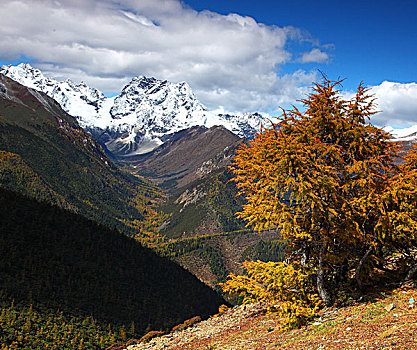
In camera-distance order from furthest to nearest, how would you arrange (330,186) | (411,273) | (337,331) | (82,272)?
(82,272), (411,273), (330,186), (337,331)

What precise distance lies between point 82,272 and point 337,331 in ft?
372

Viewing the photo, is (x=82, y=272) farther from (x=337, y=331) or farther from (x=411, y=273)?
(x=411, y=273)

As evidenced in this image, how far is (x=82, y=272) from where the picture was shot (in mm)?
111625

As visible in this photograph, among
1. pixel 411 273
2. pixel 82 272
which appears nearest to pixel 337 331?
pixel 411 273

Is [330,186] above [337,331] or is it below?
above

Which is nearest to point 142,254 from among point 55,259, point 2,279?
point 55,259

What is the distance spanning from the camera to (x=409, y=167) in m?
21.1

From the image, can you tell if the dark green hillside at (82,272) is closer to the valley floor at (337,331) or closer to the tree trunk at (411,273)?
the valley floor at (337,331)

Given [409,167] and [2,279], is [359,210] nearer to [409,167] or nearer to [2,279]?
[409,167]

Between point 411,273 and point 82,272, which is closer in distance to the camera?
point 411,273

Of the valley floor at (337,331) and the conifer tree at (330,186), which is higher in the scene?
the conifer tree at (330,186)

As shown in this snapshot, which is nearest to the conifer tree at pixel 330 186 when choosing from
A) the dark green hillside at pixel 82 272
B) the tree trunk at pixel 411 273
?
the tree trunk at pixel 411 273

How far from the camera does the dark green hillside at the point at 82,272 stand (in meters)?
A: 92.1

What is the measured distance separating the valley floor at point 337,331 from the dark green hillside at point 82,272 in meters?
78.8
